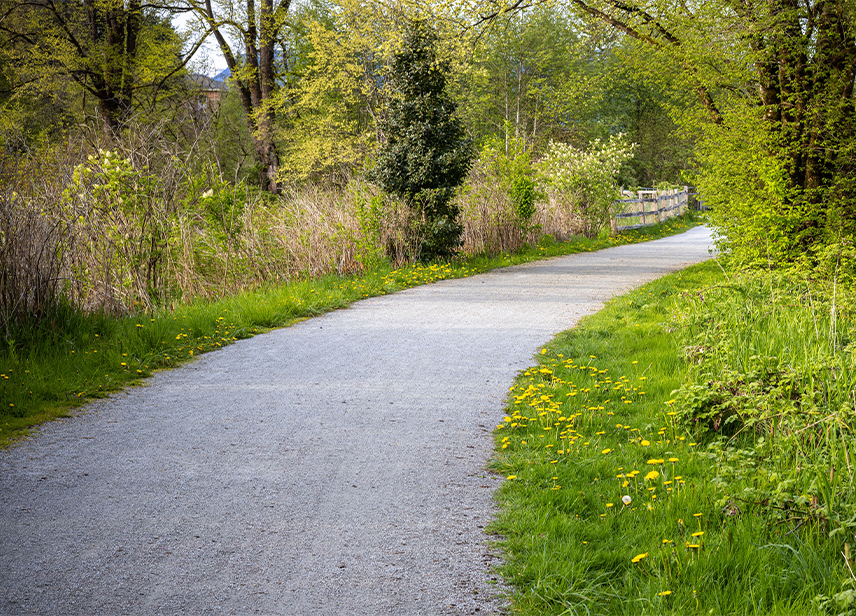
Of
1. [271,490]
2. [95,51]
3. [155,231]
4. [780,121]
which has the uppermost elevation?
[95,51]

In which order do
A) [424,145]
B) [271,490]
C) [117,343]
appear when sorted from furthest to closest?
[424,145], [117,343], [271,490]

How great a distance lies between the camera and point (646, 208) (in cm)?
2600

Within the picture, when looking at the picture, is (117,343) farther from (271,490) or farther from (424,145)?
(424,145)

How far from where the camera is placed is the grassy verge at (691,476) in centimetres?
277

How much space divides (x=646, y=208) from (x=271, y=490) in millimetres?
24571

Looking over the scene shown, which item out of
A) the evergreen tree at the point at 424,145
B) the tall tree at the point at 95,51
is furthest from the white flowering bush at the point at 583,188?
the tall tree at the point at 95,51

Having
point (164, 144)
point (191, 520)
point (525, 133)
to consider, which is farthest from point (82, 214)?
point (525, 133)

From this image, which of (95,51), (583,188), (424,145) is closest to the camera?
(424,145)

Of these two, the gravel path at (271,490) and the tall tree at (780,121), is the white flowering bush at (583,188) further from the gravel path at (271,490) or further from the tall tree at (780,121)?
the gravel path at (271,490)

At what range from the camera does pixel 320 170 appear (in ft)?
99.7

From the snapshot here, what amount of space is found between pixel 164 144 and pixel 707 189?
805cm

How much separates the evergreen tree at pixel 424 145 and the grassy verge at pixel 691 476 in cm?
750

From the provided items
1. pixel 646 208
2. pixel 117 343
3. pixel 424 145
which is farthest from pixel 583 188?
pixel 117 343

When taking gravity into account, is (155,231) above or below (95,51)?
below
